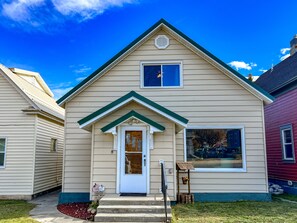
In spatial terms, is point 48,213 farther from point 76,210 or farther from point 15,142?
point 15,142

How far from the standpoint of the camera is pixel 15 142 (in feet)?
36.9

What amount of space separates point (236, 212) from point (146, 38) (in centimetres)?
665

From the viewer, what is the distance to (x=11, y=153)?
11.2 m

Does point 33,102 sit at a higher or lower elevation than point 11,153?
higher

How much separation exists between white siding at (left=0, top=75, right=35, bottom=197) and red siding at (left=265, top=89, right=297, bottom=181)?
1095cm

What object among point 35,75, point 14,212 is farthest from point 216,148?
point 35,75

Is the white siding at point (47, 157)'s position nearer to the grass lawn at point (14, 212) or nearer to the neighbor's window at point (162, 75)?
the grass lawn at point (14, 212)

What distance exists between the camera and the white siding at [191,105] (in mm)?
9484

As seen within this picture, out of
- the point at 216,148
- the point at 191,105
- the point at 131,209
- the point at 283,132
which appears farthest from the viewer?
the point at 283,132

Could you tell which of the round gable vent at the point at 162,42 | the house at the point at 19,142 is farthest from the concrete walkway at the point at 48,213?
the round gable vent at the point at 162,42

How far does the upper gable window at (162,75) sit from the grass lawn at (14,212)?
5747 mm

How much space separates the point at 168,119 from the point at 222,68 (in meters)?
3.04

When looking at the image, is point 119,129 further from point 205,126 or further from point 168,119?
point 205,126

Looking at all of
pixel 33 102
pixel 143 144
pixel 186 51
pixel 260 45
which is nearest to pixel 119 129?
pixel 143 144
